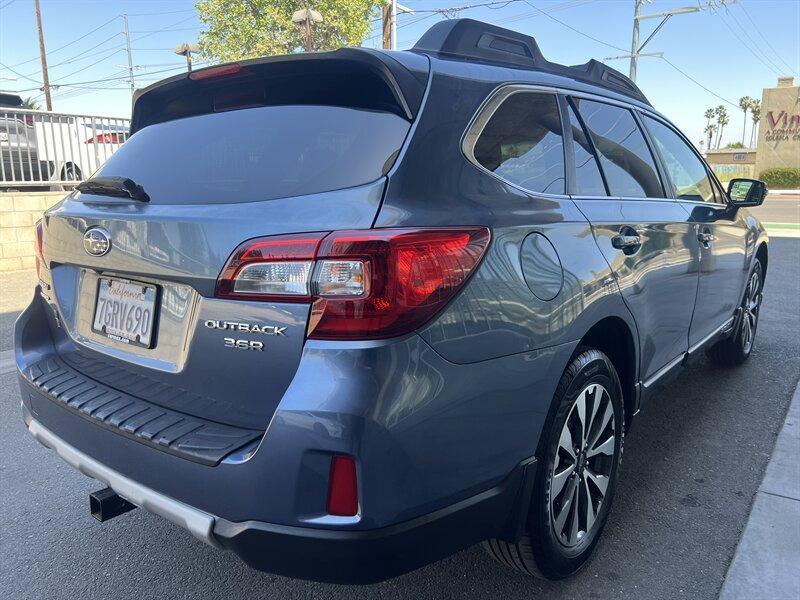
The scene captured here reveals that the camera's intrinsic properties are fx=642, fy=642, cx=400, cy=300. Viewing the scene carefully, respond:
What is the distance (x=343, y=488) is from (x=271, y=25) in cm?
3337

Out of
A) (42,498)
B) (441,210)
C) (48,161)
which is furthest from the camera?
(48,161)

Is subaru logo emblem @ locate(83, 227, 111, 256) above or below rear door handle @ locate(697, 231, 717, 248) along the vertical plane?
above

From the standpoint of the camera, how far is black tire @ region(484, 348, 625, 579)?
81.6 inches

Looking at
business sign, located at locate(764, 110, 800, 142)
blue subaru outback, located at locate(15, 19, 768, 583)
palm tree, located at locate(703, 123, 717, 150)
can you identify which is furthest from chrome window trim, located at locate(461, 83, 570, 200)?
palm tree, located at locate(703, 123, 717, 150)

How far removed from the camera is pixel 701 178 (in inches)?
156

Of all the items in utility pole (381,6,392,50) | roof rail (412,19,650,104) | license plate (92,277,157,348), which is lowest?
license plate (92,277,157,348)

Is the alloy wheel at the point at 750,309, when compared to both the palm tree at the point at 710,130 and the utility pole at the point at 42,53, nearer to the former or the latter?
the utility pole at the point at 42,53

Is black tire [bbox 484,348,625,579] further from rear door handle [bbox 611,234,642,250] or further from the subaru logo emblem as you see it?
the subaru logo emblem

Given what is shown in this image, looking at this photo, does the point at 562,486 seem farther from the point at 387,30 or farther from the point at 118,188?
the point at 387,30

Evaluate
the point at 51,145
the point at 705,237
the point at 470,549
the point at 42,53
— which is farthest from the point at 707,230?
the point at 42,53

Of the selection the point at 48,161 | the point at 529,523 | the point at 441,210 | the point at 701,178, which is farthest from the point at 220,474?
the point at 48,161

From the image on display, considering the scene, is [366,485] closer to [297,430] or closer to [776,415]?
[297,430]

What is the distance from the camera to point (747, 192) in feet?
14.0

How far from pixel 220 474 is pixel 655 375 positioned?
2.14 m
